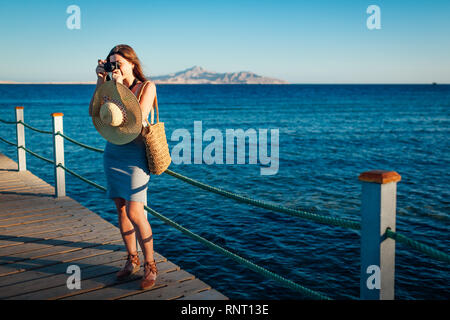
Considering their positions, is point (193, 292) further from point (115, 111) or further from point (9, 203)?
point (9, 203)

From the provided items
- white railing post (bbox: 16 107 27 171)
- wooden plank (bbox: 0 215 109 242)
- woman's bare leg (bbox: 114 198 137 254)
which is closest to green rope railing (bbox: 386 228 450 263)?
woman's bare leg (bbox: 114 198 137 254)

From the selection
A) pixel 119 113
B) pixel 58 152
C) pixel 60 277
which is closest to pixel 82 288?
pixel 60 277

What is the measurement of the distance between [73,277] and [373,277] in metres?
2.53

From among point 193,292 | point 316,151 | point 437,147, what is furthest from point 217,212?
point 437,147

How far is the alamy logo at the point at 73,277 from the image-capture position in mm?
3453

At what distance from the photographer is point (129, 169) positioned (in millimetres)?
3240

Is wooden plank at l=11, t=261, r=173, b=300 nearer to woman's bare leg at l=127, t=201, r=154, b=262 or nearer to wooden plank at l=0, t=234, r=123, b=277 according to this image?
woman's bare leg at l=127, t=201, r=154, b=262

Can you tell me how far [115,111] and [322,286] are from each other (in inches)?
195

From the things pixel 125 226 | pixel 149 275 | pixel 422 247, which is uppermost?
pixel 422 247

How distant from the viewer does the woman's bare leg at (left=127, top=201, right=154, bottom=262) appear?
129 inches

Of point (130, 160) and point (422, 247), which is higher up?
point (130, 160)

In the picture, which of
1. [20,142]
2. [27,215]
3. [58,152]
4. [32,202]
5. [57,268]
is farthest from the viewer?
[20,142]

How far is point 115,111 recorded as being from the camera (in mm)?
3104

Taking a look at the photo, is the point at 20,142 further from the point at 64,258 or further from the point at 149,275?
the point at 149,275
